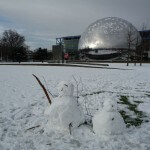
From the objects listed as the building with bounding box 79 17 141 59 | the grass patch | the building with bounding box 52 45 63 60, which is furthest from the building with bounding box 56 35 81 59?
the grass patch

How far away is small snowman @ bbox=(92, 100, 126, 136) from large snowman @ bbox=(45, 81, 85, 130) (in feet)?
1.49

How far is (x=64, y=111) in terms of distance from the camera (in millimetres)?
4254

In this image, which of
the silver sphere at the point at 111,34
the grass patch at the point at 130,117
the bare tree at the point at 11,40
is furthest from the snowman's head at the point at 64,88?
the bare tree at the point at 11,40

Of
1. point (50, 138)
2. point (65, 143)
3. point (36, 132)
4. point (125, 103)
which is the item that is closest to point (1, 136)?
point (36, 132)

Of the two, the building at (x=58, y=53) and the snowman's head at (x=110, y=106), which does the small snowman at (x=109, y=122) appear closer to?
the snowman's head at (x=110, y=106)

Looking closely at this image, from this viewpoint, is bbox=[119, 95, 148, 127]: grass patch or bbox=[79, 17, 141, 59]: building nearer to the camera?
bbox=[119, 95, 148, 127]: grass patch

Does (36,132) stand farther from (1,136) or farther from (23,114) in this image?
(23,114)

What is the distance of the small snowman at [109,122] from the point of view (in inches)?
164

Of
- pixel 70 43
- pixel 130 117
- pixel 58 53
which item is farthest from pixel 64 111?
pixel 70 43

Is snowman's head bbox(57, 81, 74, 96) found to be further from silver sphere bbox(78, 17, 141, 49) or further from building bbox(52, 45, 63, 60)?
silver sphere bbox(78, 17, 141, 49)

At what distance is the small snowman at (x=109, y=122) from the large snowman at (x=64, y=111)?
455 millimetres

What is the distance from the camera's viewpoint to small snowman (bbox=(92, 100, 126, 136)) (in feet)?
13.7

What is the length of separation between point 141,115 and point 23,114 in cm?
314

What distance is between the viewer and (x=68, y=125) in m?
4.37
